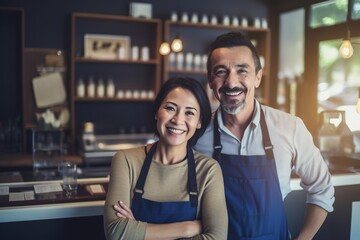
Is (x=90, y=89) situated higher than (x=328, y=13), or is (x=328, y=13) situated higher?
(x=328, y=13)

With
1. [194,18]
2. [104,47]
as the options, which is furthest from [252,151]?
[194,18]

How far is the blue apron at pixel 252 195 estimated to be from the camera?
207 cm

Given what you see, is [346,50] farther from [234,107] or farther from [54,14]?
[54,14]

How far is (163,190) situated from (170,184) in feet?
0.13

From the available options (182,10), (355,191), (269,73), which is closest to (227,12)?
(182,10)

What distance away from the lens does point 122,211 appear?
1821 mm

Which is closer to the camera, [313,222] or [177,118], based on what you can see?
[177,118]

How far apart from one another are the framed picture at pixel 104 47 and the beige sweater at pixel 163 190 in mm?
3490

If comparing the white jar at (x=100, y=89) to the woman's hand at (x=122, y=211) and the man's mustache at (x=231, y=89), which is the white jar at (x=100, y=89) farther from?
the woman's hand at (x=122, y=211)

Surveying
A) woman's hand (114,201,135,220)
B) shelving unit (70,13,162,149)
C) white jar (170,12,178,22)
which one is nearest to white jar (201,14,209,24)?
white jar (170,12,178,22)

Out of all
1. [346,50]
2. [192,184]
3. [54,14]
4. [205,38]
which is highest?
[54,14]

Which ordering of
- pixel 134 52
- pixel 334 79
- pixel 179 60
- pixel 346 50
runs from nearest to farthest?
pixel 346 50, pixel 134 52, pixel 179 60, pixel 334 79

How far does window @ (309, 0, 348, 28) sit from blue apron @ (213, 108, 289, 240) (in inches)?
133

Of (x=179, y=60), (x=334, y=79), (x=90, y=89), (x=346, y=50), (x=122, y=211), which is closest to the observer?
(x=122, y=211)
